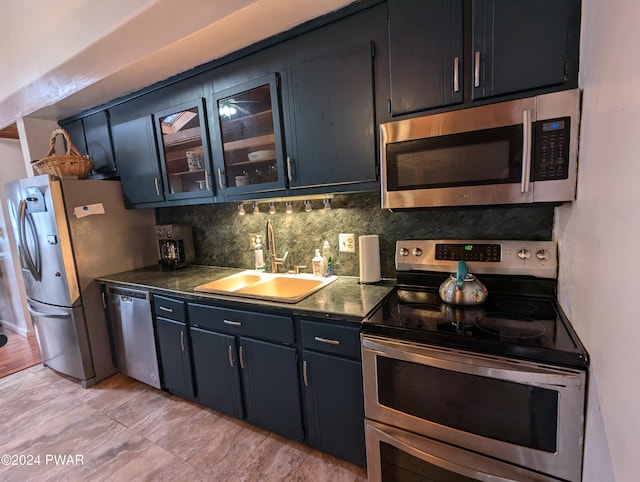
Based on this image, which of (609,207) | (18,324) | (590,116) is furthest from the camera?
(18,324)

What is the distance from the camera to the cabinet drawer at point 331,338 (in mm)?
1410

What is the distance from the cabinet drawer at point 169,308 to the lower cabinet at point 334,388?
0.91 m

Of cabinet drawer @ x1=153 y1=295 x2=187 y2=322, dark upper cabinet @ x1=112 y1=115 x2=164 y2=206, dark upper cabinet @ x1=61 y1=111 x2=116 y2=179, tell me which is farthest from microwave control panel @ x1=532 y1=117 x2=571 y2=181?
dark upper cabinet @ x1=61 y1=111 x2=116 y2=179

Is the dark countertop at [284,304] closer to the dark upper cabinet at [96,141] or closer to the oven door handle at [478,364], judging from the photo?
the oven door handle at [478,364]

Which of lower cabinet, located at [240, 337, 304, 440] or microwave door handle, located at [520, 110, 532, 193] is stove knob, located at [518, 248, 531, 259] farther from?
lower cabinet, located at [240, 337, 304, 440]

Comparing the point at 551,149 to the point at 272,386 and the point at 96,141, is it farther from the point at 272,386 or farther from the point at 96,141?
the point at 96,141

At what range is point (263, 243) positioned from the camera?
7.79 ft

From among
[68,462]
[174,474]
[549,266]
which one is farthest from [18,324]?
[549,266]

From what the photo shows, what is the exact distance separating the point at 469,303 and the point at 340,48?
51.5 inches

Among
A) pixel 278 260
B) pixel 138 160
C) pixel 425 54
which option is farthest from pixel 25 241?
pixel 425 54

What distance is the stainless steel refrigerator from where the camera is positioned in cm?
232

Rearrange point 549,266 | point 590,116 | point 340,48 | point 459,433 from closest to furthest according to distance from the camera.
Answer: point 590,116
point 459,433
point 549,266
point 340,48

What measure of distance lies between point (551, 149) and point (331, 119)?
0.93 metres

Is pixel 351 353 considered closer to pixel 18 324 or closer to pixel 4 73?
pixel 4 73
